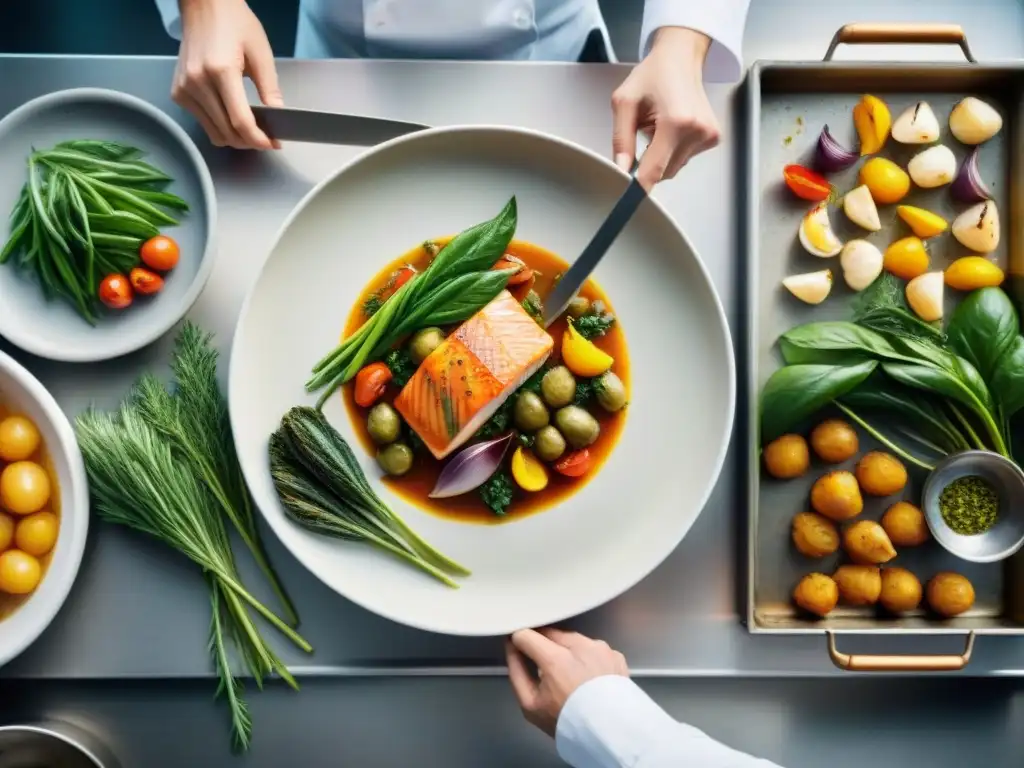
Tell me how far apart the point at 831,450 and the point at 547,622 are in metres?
0.55

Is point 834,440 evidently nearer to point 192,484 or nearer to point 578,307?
point 578,307

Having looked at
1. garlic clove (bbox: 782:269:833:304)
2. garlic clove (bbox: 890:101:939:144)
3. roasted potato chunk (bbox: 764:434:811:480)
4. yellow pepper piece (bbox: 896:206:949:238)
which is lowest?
roasted potato chunk (bbox: 764:434:811:480)

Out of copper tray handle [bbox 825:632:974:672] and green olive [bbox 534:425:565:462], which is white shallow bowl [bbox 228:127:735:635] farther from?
copper tray handle [bbox 825:632:974:672]

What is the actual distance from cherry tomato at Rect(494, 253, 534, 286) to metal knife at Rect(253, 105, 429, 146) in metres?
0.24

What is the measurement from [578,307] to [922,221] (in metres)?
0.61

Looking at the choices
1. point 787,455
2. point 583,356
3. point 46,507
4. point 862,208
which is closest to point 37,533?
point 46,507

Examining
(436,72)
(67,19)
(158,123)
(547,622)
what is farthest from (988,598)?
(67,19)

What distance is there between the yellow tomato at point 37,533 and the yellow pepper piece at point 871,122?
1.46 metres

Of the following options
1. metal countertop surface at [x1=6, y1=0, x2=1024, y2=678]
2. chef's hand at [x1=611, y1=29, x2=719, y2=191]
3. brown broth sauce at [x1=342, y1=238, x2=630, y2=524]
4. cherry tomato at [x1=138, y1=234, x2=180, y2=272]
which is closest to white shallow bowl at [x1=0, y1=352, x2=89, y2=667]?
metal countertop surface at [x1=6, y1=0, x2=1024, y2=678]

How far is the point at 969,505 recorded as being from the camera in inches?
55.4

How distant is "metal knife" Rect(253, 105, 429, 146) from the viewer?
130 centimetres

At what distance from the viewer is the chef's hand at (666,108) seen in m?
1.22

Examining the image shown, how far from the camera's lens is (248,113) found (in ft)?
4.14

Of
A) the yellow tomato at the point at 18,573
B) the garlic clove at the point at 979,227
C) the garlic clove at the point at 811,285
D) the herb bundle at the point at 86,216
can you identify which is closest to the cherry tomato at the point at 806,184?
the garlic clove at the point at 811,285
